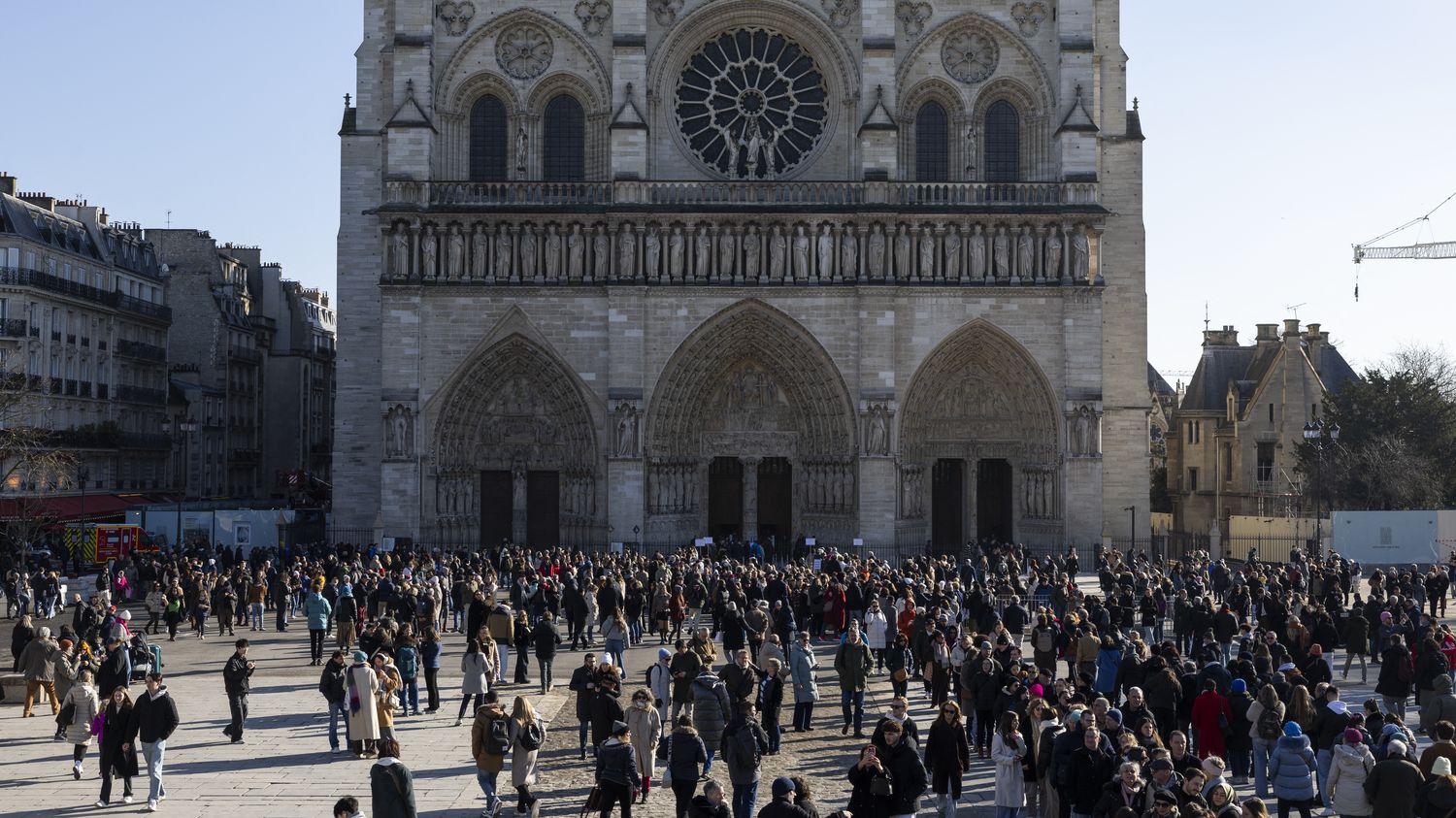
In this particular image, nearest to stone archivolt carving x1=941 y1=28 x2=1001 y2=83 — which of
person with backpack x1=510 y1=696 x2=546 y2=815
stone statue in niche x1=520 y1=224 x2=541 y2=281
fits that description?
stone statue in niche x1=520 y1=224 x2=541 y2=281

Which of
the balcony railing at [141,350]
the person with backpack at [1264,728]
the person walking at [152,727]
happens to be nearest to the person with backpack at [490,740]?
the person walking at [152,727]

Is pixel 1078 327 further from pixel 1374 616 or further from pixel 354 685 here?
pixel 354 685

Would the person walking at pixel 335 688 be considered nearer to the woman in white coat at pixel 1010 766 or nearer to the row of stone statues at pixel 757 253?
the woman in white coat at pixel 1010 766

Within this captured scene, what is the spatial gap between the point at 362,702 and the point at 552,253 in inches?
891

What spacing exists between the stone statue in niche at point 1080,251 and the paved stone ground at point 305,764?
17875 millimetres

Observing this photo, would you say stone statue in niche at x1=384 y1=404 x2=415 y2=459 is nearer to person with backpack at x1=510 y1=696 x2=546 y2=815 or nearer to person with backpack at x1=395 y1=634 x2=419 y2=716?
person with backpack at x1=395 y1=634 x2=419 y2=716

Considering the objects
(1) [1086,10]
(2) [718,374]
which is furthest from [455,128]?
(1) [1086,10]

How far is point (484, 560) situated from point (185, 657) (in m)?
8.10

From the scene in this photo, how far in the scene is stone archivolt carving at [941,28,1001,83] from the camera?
3759 centimetres

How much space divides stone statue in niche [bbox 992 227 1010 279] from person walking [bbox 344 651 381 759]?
79.5ft

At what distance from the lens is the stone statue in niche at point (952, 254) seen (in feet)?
118

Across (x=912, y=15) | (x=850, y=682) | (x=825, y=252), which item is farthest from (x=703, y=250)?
(x=850, y=682)

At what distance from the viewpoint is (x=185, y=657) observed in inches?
886

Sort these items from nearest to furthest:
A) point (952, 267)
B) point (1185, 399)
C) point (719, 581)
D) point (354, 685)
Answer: point (354, 685)
point (719, 581)
point (952, 267)
point (1185, 399)
